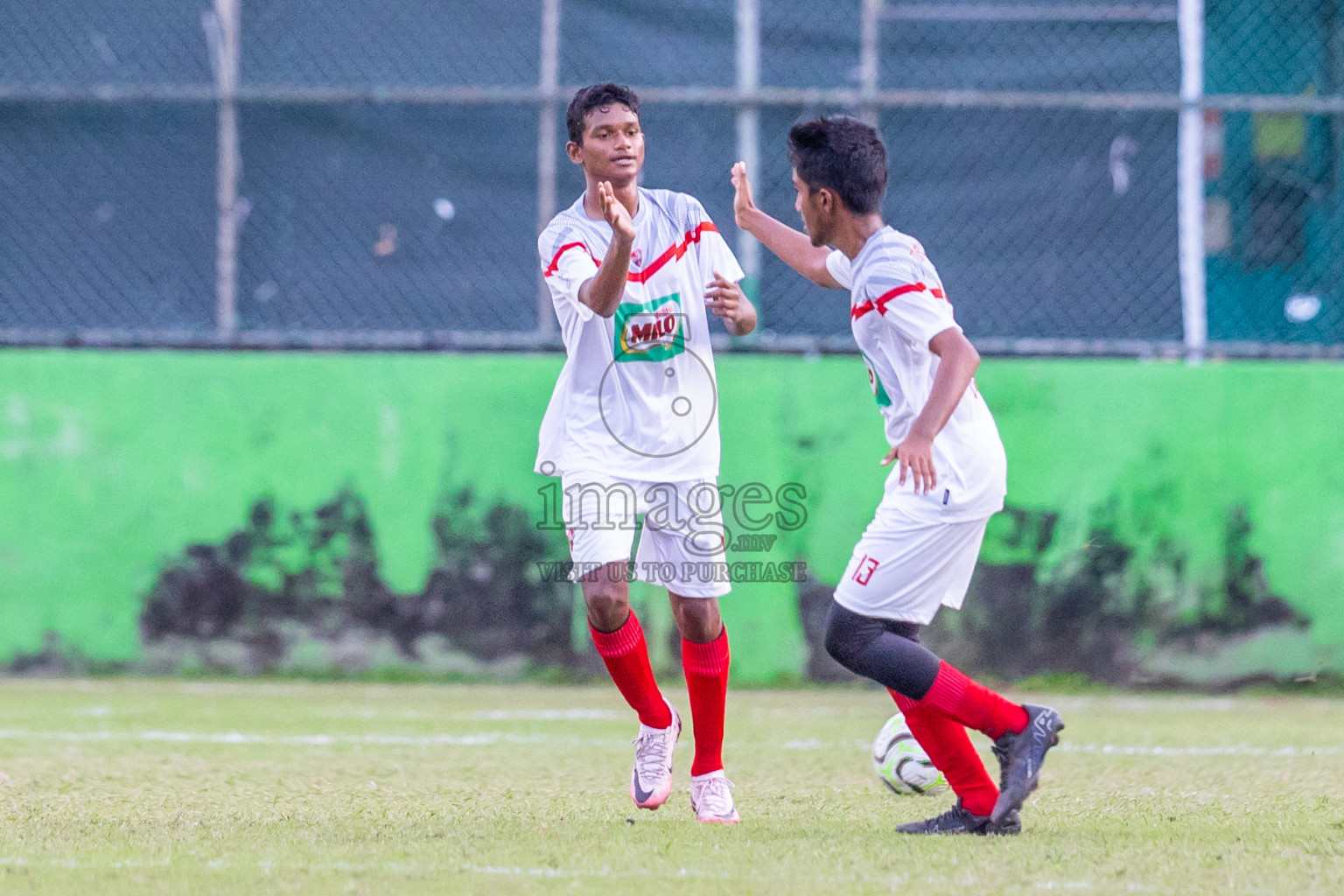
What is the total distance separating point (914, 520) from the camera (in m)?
3.68

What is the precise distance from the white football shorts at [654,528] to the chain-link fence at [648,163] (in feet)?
11.2

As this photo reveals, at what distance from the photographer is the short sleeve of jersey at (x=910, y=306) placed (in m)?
3.59

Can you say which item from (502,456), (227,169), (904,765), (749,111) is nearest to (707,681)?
(904,765)

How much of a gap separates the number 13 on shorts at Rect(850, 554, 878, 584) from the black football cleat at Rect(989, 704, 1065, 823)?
1.59ft

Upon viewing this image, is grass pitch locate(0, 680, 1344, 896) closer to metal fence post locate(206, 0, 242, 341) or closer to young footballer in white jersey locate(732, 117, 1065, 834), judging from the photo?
young footballer in white jersey locate(732, 117, 1065, 834)

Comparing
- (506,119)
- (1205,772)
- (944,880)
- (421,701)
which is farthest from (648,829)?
(506,119)

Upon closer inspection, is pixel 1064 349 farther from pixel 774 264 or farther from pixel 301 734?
pixel 301 734

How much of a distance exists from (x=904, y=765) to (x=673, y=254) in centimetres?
156

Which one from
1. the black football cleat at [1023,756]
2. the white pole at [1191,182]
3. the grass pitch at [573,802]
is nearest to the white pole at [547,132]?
the grass pitch at [573,802]

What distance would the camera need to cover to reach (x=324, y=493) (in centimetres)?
749

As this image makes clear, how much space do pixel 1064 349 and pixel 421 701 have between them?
11.6 feet

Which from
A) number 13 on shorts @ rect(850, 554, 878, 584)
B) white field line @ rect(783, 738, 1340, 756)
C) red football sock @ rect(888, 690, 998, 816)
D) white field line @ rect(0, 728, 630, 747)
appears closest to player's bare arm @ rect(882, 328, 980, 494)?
number 13 on shorts @ rect(850, 554, 878, 584)

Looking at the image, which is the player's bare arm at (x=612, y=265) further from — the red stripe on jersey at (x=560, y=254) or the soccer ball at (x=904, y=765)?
the soccer ball at (x=904, y=765)

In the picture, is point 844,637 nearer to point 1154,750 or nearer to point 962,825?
point 962,825
